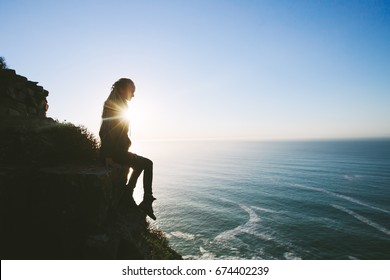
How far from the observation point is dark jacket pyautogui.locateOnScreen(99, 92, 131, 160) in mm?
6848

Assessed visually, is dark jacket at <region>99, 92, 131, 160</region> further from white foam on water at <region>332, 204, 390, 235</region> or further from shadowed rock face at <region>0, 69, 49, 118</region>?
white foam on water at <region>332, 204, 390, 235</region>

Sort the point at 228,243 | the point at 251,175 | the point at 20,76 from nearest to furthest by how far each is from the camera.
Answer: the point at 20,76
the point at 228,243
the point at 251,175

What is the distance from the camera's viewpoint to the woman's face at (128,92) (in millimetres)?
7254

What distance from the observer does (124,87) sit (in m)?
7.24

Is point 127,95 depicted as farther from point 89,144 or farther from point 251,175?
point 251,175

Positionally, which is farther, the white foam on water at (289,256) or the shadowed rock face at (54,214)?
the white foam on water at (289,256)

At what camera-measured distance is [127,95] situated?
7.33 metres

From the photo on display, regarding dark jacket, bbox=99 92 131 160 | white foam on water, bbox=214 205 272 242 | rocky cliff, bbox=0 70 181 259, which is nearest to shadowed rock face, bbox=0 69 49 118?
rocky cliff, bbox=0 70 181 259

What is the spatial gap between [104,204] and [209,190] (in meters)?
71.3

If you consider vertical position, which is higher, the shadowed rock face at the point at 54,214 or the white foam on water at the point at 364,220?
the shadowed rock face at the point at 54,214

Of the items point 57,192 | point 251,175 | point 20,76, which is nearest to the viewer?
point 57,192

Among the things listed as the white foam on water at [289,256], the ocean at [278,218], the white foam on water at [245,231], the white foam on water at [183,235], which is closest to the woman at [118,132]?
the ocean at [278,218]

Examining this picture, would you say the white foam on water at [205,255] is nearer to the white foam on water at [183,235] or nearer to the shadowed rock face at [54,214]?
the white foam on water at [183,235]

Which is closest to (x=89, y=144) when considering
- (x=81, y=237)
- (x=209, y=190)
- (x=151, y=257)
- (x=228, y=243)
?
(x=81, y=237)
